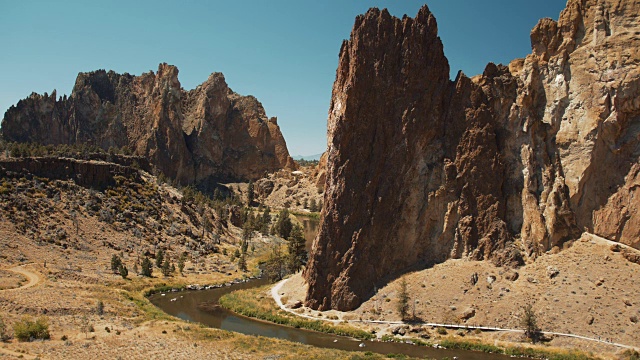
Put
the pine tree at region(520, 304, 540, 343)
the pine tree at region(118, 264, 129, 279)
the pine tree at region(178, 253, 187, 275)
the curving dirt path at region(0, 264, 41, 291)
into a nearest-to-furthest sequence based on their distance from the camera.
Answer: the pine tree at region(520, 304, 540, 343) < the curving dirt path at region(0, 264, 41, 291) < the pine tree at region(118, 264, 129, 279) < the pine tree at region(178, 253, 187, 275)

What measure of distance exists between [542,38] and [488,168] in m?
17.3

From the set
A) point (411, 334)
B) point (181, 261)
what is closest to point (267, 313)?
point (411, 334)

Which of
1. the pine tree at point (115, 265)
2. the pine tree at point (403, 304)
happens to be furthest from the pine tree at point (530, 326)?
the pine tree at point (115, 265)

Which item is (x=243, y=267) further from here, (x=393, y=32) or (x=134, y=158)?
(x=134, y=158)

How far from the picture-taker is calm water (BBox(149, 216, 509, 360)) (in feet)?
158

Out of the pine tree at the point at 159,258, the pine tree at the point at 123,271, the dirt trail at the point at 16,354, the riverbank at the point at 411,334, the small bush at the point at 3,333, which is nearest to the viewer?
the dirt trail at the point at 16,354

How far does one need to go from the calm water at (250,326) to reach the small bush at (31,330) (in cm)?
1876

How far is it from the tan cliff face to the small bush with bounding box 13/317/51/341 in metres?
28.5

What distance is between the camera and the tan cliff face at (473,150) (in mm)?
53656

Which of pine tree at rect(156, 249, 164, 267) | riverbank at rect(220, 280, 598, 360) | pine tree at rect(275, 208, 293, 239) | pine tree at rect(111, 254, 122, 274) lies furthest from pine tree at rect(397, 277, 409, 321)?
pine tree at rect(275, 208, 293, 239)

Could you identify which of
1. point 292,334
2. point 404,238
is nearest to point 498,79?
point 404,238

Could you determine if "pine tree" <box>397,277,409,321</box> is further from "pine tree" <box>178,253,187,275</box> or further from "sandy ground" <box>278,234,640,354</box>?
"pine tree" <box>178,253,187,275</box>

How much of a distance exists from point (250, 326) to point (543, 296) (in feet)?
106

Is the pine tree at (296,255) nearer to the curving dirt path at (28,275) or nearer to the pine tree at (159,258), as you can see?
the pine tree at (159,258)
